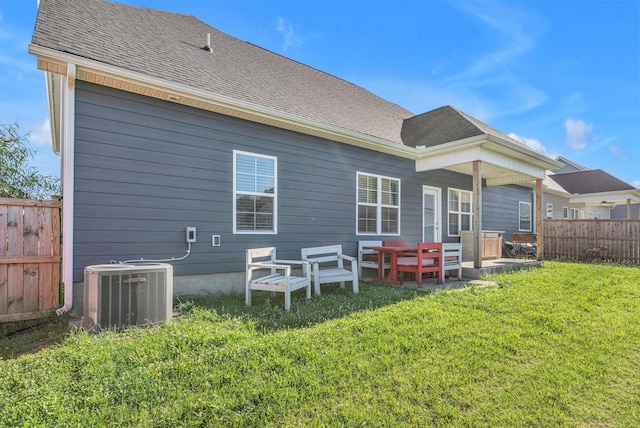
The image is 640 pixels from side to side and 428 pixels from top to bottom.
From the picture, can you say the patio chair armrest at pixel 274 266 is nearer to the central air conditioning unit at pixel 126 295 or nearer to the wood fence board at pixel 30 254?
the central air conditioning unit at pixel 126 295

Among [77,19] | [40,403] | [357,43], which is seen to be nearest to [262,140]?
[77,19]

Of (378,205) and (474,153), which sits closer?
(474,153)

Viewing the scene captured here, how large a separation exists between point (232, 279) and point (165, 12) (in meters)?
6.36

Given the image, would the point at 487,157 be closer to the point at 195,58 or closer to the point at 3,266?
the point at 195,58

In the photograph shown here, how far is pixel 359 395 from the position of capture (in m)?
2.36

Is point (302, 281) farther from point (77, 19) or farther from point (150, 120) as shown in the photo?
point (77, 19)

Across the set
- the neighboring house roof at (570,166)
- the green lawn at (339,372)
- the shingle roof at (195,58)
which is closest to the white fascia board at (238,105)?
the shingle roof at (195,58)

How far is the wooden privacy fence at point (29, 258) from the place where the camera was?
3.94 metres

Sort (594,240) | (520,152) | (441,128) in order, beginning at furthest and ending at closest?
(594,240), (441,128), (520,152)

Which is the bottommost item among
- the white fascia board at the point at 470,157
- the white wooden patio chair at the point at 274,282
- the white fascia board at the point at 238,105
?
the white wooden patio chair at the point at 274,282

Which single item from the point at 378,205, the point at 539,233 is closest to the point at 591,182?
the point at 539,233

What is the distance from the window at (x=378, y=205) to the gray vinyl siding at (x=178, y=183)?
29.3 inches

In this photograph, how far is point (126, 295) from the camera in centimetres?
363

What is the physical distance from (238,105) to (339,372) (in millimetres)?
4449
